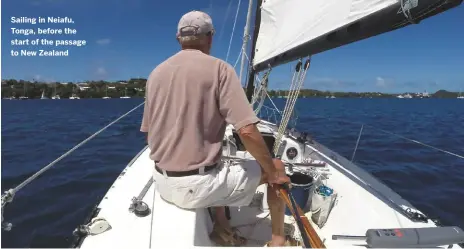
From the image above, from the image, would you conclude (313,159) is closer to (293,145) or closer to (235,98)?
(293,145)

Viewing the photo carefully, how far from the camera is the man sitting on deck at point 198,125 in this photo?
5.59ft

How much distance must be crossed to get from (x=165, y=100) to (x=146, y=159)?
2277mm

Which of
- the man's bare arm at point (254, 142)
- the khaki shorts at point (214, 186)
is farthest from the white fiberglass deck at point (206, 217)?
the man's bare arm at point (254, 142)

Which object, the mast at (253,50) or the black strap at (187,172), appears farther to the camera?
the mast at (253,50)

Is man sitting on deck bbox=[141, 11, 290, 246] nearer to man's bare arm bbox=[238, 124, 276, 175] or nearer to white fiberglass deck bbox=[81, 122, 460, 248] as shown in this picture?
man's bare arm bbox=[238, 124, 276, 175]

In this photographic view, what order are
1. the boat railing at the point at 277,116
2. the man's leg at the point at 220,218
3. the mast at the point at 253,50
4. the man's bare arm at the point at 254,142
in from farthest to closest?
1. the boat railing at the point at 277,116
2. the mast at the point at 253,50
3. the man's leg at the point at 220,218
4. the man's bare arm at the point at 254,142

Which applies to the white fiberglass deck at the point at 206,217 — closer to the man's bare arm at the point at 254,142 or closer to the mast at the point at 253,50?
the man's bare arm at the point at 254,142

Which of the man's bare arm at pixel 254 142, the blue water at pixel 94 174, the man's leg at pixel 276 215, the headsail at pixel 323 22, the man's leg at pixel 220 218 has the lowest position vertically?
the blue water at pixel 94 174

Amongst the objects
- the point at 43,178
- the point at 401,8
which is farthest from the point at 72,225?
the point at 401,8

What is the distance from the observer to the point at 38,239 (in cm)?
359

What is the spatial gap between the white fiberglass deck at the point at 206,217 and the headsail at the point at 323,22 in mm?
1482

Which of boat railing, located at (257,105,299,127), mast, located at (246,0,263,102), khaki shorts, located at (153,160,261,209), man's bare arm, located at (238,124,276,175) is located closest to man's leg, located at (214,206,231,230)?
khaki shorts, located at (153,160,261,209)

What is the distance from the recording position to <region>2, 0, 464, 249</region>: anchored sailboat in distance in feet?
5.97

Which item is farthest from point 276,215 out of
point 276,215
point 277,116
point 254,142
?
point 277,116
